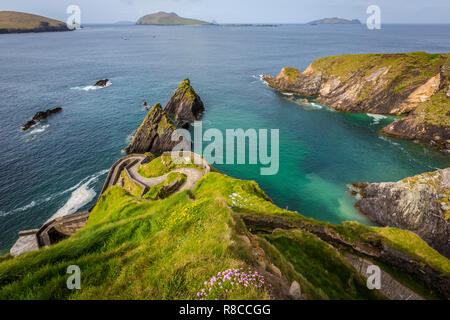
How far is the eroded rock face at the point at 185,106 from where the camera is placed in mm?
77125

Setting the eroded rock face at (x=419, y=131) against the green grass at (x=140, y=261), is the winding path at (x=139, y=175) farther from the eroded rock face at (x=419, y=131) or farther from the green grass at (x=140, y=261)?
the eroded rock face at (x=419, y=131)

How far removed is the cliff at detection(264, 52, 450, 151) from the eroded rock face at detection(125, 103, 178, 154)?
6621cm

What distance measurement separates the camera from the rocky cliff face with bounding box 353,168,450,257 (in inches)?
1253

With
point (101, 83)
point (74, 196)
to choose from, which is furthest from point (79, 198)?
point (101, 83)

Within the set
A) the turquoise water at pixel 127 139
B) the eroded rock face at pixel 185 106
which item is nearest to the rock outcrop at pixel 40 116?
the turquoise water at pixel 127 139

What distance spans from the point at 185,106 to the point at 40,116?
49.3m

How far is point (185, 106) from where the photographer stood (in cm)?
Answer: 7794

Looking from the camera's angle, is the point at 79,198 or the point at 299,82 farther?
the point at 299,82

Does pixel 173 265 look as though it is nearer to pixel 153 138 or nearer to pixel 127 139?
pixel 153 138

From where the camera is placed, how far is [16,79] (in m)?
112

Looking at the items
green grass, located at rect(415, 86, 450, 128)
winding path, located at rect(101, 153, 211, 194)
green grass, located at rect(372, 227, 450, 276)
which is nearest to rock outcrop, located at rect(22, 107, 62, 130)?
winding path, located at rect(101, 153, 211, 194)

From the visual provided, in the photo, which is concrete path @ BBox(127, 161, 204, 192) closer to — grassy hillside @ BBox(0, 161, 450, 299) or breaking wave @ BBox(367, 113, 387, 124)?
grassy hillside @ BBox(0, 161, 450, 299)
